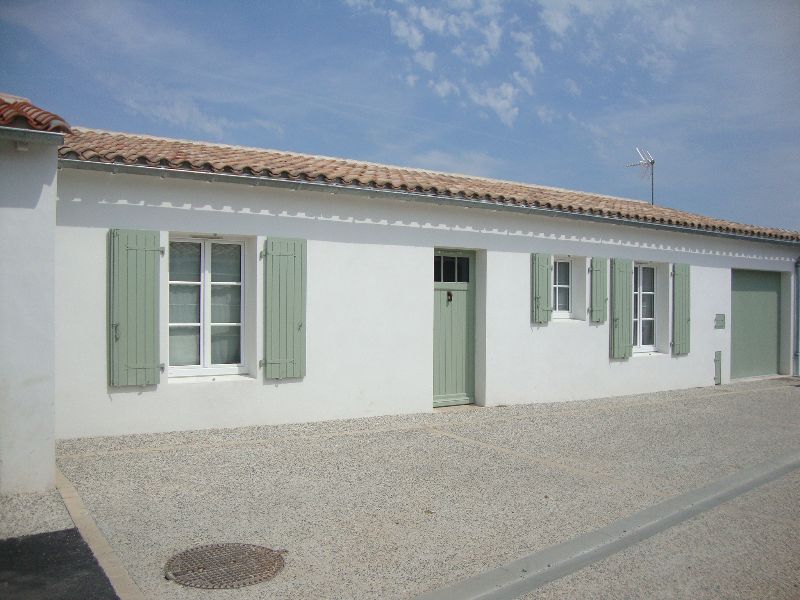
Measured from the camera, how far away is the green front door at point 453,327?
9641 millimetres

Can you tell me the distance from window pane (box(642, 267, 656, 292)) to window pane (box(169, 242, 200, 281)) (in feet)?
27.1

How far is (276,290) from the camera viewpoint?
7.95 m

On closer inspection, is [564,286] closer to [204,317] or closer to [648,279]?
[648,279]

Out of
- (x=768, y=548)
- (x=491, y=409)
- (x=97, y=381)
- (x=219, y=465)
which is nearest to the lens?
(x=768, y=548)

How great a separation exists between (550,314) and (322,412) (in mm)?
4082

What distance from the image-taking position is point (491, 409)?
9.73 meters

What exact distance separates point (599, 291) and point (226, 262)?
616 centimetres

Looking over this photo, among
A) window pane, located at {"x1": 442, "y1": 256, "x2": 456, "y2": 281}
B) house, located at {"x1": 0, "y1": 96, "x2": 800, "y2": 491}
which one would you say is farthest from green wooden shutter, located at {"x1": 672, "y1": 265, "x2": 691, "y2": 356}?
window pane, located at {"x1": 442, "y1": 256, "x2": 456, "y2": 281}

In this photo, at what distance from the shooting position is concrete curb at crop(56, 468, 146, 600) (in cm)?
359

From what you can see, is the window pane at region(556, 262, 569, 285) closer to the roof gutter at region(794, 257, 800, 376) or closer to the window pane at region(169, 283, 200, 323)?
the window pane at region(169, 283, 200, 323)

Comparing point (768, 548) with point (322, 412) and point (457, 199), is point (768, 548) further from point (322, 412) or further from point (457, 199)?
point (457, 199)

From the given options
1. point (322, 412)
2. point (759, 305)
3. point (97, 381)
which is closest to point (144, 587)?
point (97, 381)

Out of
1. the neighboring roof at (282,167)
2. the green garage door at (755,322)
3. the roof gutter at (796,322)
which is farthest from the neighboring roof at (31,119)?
the roof gutter at (796,322)

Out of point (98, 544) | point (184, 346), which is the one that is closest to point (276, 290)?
point (184, 346)
